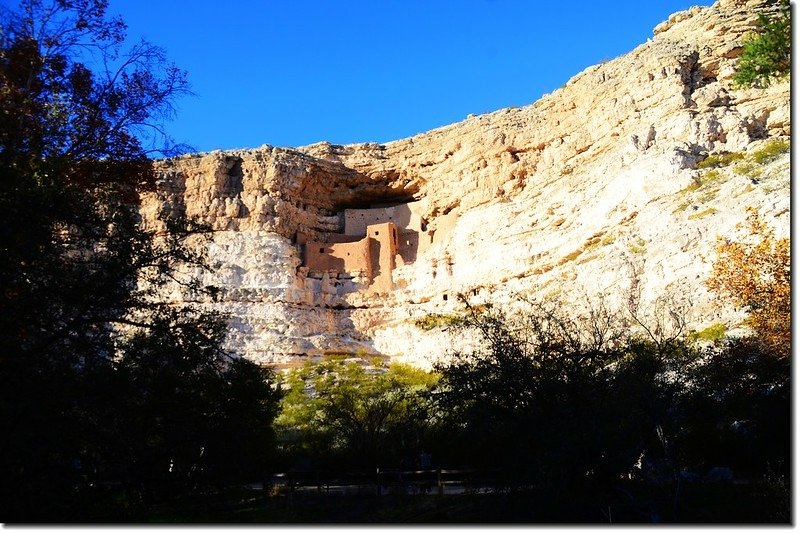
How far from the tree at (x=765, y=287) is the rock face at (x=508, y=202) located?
403 centimetres

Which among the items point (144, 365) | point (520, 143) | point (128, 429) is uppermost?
point (520, 143)

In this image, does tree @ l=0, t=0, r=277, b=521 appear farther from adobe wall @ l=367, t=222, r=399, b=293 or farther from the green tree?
adobe wall @ l=367, t=222, r=399, b=293

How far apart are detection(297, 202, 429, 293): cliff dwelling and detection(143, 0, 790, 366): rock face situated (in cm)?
9

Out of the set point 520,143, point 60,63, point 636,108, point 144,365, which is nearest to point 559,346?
point 144,365

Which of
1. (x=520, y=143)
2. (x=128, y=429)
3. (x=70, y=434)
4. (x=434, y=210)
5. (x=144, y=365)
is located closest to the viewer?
(x=70, y=434)

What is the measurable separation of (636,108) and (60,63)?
23.7 m

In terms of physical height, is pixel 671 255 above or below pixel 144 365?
above

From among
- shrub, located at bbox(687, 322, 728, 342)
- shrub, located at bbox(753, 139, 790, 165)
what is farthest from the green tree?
shrub, located at bbox(753, 139, 790, 165)

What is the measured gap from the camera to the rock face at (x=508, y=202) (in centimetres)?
2234

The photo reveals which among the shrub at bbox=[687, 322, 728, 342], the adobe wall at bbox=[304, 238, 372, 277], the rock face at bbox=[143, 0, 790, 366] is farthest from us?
the adobe wall at bbox=[304, 238, 372, 277]

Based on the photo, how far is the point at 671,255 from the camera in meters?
20.8

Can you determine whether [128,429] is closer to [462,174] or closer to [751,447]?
[751,447]

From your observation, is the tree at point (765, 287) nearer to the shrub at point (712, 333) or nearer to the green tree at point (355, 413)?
the shrub at point (712, 333)

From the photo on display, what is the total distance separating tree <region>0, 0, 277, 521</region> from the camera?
20.9 ft
